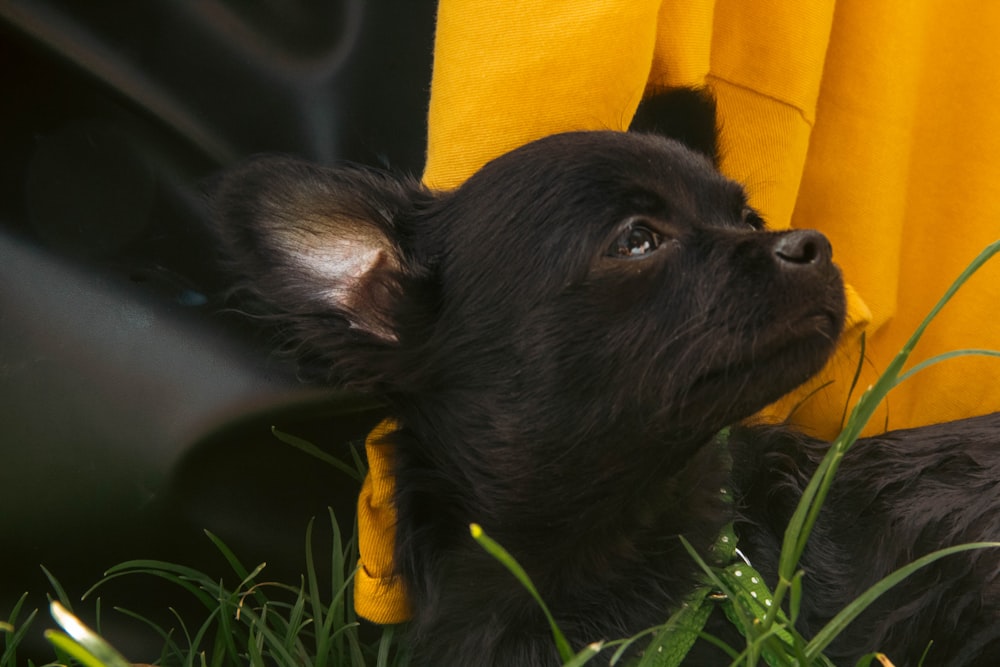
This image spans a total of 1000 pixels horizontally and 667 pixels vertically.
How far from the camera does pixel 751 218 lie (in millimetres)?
2461

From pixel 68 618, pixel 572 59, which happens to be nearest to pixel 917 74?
pixel 572 59

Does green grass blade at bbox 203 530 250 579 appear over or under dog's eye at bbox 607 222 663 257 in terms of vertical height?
under

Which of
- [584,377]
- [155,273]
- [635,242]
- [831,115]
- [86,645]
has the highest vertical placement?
[831,115]

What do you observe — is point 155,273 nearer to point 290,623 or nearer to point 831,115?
point 290,623

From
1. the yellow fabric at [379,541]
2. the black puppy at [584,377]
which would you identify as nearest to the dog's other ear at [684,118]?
the black puppy at [584,377]

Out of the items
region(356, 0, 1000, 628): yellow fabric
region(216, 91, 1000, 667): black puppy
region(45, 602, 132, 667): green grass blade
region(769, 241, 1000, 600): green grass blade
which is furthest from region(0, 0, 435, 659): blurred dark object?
region(769, 241, 1000, 600): green grass blade

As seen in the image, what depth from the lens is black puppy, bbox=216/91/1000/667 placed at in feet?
6.71

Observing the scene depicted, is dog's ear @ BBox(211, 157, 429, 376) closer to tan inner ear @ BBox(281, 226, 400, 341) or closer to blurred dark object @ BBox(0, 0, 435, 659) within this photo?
tan inner ear @ BBox(281, 226, 400, 341)

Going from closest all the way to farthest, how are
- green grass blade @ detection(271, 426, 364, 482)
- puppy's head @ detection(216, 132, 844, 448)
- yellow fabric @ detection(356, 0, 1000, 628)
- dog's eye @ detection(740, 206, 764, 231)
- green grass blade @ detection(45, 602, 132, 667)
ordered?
green grass blade @ detection(45, 602, 132, 667) < puppy's head @ detection(216, 132, 844, 448) < yellow fabric @ detection(356, 0, 1000, 628) < dog's eye @ detection(740, 206, 764, 231) < green grass blade @ detection(271, 426, 364, 482)

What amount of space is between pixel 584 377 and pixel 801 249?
48 centimetres

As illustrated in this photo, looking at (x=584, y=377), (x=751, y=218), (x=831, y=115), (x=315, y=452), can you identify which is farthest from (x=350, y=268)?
(x=831, y=115)

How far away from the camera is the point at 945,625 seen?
221 centimetres

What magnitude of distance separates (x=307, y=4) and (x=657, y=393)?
1.76 meters

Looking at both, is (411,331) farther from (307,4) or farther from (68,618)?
(307,4)
